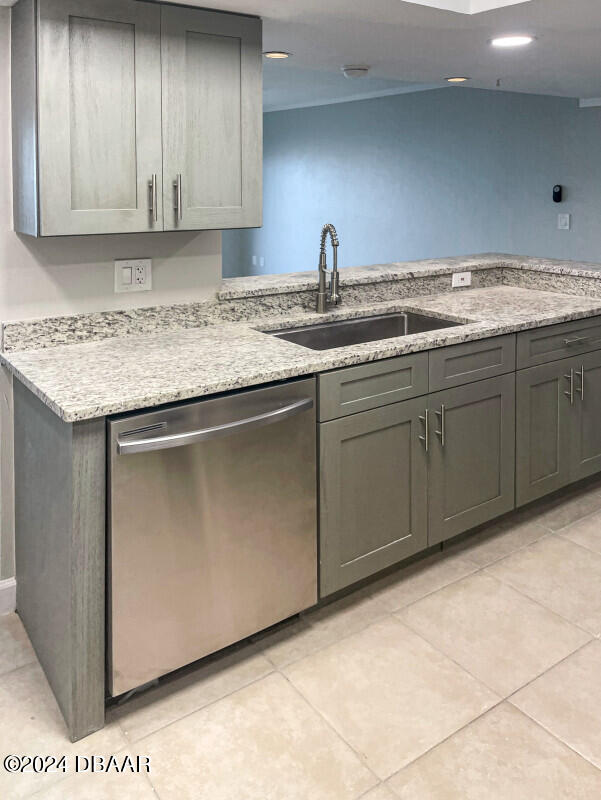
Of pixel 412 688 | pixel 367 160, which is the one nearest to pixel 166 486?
pixel 412 688

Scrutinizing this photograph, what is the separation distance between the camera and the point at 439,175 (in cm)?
579

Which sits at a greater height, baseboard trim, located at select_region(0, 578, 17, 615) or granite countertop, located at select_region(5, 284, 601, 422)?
granite countertop, located at select_region(5, 284, 601, 422)

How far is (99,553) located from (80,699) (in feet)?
1.23

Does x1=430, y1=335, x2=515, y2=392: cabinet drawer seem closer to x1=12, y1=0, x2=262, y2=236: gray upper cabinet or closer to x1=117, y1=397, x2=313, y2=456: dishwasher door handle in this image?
x1=117, y1=397, x2=313, y2=456: dishwasher door handle

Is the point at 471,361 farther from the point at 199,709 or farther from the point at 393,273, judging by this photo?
the point at 199,709

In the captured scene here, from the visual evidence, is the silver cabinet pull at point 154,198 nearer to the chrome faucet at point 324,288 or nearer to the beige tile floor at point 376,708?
the chrome faucet at point 324,288

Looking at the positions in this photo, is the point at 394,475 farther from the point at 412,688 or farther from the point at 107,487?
Answer: the point at 107,487

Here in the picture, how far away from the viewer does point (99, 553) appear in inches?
69.3

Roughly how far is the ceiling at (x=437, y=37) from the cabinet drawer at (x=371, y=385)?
106 cm

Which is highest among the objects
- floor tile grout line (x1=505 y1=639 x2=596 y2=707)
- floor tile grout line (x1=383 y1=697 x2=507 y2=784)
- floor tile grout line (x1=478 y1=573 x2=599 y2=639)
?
floor tile grout line (x1=478 y1=573 x2=599 y2=639)

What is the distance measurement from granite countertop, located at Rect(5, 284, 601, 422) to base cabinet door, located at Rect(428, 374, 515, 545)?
0.21 m

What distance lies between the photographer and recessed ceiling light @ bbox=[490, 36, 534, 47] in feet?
8.49

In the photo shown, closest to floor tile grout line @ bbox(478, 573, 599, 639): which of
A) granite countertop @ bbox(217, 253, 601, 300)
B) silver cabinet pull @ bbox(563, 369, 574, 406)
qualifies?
silver cabinet pull @ bbox(563, 369, 574, 406)

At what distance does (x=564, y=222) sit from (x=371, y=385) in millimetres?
3454
